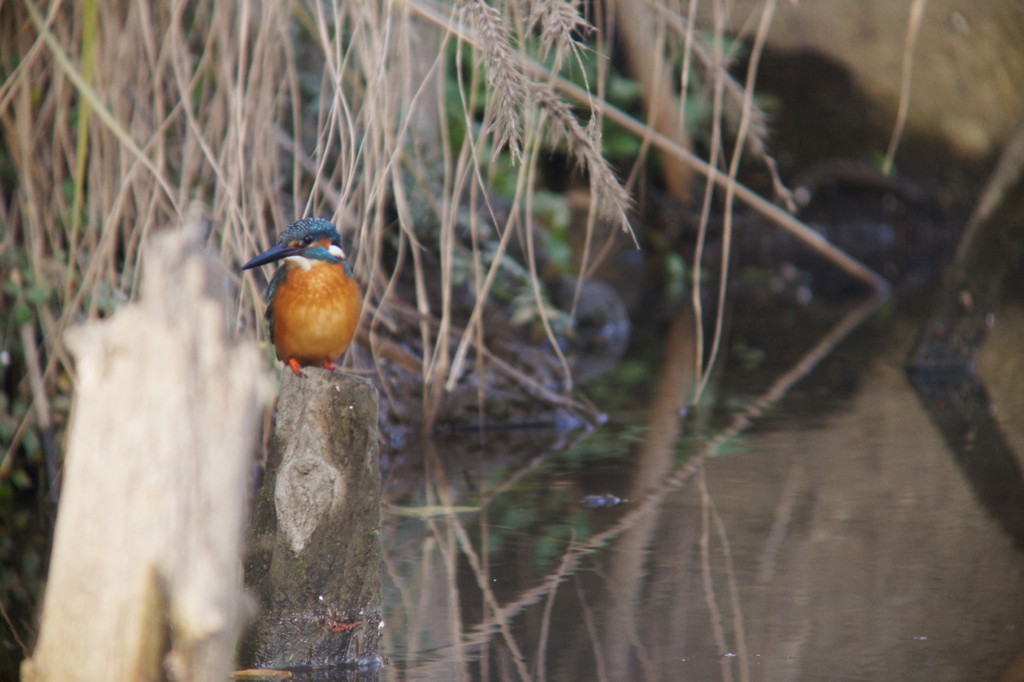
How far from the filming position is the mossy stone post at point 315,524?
248 centimetres

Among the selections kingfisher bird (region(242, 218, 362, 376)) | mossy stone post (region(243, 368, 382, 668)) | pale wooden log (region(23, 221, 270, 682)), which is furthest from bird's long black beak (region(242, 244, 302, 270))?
pale wooden log (region(23, 221, 270, 682))

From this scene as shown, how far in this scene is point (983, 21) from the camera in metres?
9.36

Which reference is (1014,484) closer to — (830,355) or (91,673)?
(830,355)

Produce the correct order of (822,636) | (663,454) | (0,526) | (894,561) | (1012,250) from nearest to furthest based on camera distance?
1. (822,636)
2. (894,561)
3. (0,526)
4. (663,454)
5. (1012,250)

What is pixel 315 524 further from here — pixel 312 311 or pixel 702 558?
pixel 702 558

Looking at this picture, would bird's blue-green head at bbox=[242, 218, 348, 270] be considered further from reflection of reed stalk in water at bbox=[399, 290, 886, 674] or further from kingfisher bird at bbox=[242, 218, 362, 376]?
reflection of reed stalk in water at bbox=[399, 290, 886, 674]

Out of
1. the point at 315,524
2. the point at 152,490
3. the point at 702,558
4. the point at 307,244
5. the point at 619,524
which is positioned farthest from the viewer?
the point at 619,524

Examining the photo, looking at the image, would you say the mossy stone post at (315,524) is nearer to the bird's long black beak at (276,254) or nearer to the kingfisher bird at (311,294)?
the kingfisher bird at (311,294)

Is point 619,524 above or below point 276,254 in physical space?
below

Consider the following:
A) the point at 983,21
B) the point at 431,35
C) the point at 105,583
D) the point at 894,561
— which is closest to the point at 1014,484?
the point at 894,561

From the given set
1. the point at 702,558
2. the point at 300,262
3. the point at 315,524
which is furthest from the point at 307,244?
the point at 702,558

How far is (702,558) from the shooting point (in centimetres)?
336

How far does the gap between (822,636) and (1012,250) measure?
3.22 meters

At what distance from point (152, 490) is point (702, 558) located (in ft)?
6.29
